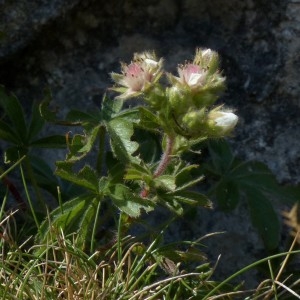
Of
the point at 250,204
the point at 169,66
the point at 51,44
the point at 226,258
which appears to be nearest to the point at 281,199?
the point at 250,204

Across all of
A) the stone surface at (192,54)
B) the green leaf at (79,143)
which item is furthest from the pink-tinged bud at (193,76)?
the stone surface at (192,54)

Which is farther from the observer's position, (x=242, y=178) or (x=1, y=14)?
(x=1, y=14)

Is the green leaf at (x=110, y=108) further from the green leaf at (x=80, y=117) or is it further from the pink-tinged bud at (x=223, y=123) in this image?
the pink-tinged bud at (x=223, y=123)

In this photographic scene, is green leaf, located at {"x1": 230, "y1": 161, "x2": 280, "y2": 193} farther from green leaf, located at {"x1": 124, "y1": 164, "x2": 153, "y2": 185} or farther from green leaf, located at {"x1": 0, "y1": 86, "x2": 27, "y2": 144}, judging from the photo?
green leaf, located at {"x1": 0, "y1": 86, "x2": 27, "y2": 144}

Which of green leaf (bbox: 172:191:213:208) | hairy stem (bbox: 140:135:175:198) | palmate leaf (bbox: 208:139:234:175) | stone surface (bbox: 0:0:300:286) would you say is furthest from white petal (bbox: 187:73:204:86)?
stone surface (bbox: 0:0:300:286)

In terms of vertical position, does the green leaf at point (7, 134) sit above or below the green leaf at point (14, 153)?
above

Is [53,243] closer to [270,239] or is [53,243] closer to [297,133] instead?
[270,239]
